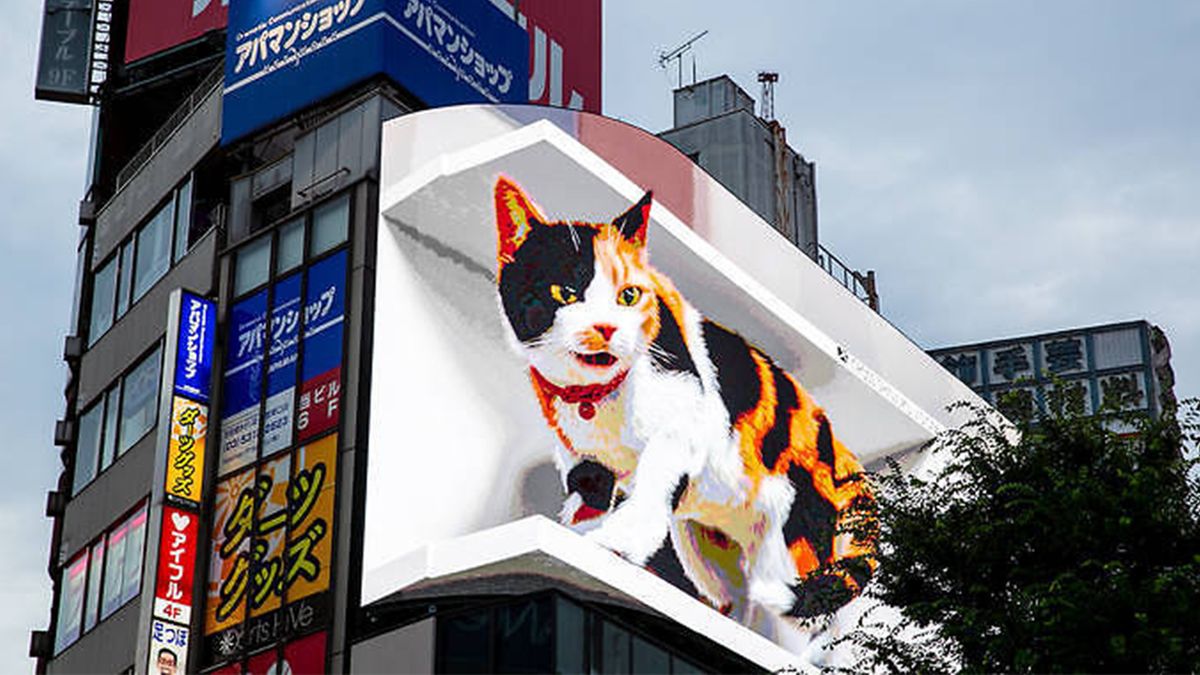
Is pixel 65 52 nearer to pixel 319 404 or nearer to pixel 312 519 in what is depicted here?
pixel 319 404

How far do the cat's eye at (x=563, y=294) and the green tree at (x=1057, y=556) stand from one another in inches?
465

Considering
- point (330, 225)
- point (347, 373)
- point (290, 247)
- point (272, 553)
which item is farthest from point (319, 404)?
point (290, 247)

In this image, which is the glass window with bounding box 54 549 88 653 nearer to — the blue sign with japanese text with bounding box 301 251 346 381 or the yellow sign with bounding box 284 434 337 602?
the yellow sign with bounding box 284 434 337 602

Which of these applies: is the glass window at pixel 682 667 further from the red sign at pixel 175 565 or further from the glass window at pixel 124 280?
the glass window at pixel 124 280

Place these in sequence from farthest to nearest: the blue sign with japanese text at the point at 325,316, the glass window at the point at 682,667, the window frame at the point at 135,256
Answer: the window frame at the point at 135,256, the blue sign with japanese text at the point at 325,316, the glass window at the point at 682,667

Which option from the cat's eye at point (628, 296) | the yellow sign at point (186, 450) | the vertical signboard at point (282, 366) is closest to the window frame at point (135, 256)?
the vertical signboard at point (282, 366)

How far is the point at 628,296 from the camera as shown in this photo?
4497 centimetres

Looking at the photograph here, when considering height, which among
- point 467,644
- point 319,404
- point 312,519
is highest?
point 319,404

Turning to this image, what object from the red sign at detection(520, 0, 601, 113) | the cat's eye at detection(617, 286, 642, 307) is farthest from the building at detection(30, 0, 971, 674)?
the red sign at detection(520, 0, 601, 113)

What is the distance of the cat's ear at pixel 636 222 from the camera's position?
4547cm

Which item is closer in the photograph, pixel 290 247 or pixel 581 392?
pixel 290 247

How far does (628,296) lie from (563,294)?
219cm

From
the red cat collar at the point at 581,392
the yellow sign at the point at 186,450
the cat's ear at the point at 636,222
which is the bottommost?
the yellow sign at the point at 186,450

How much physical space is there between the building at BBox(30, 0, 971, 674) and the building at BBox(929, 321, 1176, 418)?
3130 cm
